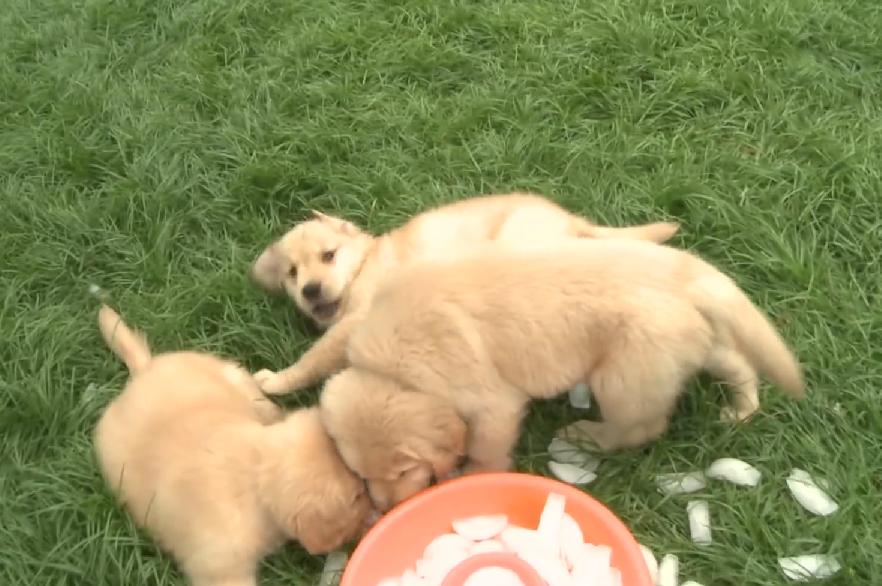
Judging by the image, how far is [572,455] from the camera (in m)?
2.89

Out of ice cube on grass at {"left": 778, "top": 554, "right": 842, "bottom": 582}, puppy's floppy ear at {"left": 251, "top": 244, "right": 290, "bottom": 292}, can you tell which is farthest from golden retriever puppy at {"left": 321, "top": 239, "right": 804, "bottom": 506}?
puppy's floppy ear at {"left": 251, "top": 244, "right": 290, "bottom": 292}

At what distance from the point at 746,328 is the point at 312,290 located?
1495mm

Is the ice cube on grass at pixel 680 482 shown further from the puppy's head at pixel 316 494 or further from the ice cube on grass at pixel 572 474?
the puppy's head at pixel 316 494

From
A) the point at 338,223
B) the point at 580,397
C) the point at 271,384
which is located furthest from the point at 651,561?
the point at 338,223

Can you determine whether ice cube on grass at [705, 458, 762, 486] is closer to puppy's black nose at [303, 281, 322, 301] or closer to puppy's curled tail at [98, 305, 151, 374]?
puppy's black nose at [303, 281, 322, 301]

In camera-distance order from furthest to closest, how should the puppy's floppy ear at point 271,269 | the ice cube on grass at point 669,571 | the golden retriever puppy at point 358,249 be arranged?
the puppy's floppy ear at point 271,269, the golden retriever puppy at point 358,249, the ice cube on grass at point 669,571

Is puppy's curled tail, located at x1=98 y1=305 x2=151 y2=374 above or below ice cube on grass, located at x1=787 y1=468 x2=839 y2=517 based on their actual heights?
below

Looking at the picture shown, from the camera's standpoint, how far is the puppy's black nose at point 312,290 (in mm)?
3303

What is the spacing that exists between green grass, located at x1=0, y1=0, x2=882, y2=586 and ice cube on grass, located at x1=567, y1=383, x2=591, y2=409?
0.04 meters

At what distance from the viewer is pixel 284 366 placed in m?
3.35

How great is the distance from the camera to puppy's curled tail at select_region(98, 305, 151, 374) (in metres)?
3.25

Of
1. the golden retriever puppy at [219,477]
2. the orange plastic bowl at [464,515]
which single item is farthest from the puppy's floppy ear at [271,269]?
the orange plastic bowl at [464,515]

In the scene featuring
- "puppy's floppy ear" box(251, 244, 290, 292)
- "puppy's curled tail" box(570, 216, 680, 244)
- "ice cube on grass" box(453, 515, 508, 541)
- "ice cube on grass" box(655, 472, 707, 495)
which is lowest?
"ice cube on grass" box(453, 515, 508, 541)

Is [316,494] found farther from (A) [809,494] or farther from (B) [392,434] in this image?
(A) [809,494]
